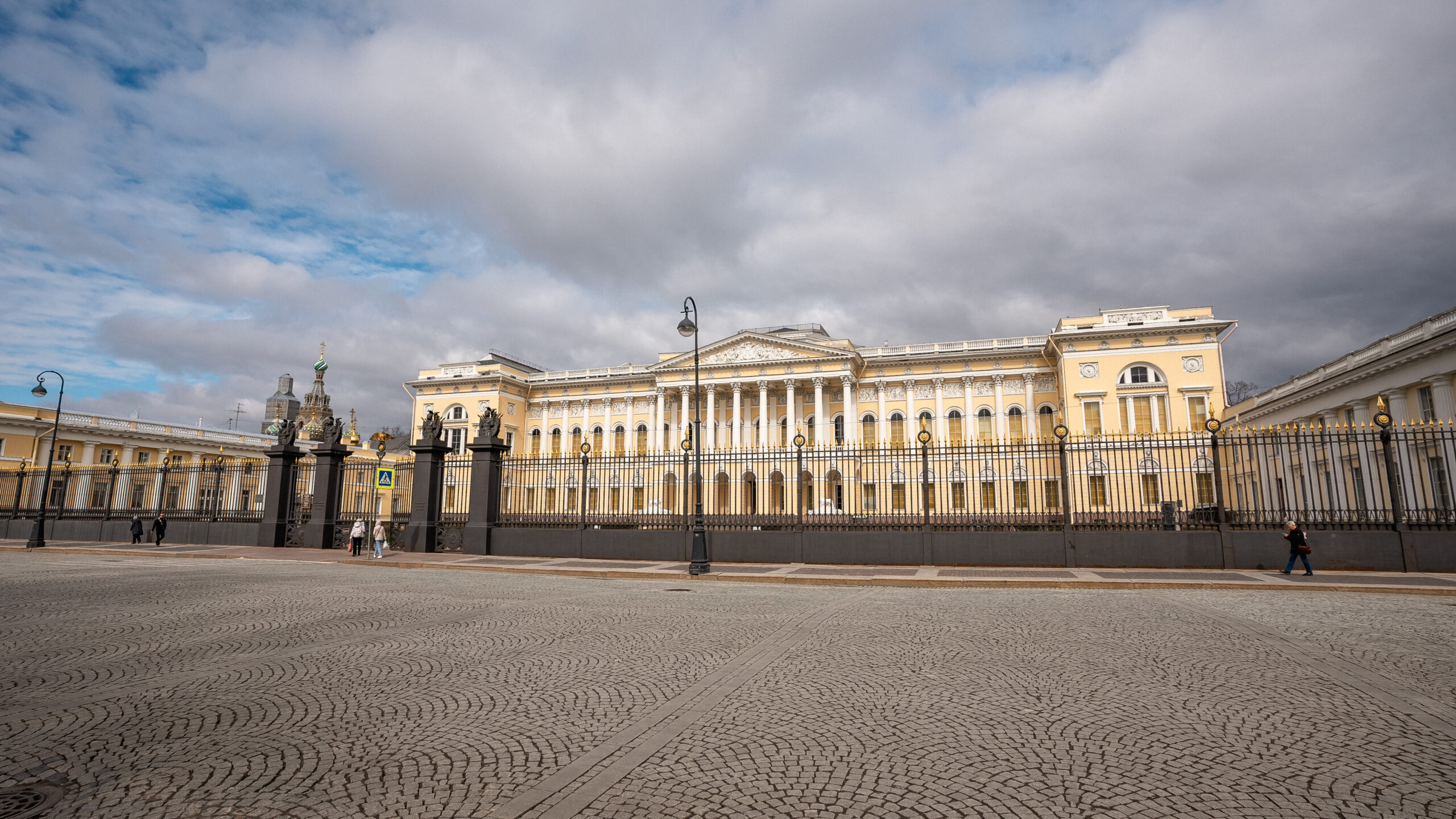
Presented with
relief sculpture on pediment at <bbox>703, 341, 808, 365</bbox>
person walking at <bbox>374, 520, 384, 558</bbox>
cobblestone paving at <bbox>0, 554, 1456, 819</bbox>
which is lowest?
cobblestone paving at <bbox>0, 554, 1456, 819</bbox>

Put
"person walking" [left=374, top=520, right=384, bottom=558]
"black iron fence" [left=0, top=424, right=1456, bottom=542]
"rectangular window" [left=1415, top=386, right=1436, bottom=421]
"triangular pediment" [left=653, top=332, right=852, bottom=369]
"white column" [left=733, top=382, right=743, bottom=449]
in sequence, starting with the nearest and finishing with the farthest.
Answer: "black iron fence" [left=0, top=424, right=1456, bottom=542], "person walking" [left=374, top=520, right=384, bottom=558], "rectangular window" [left=1415, top=386, right=1436, bottom=421], "triangular pediment" [left=653, top=332, right=852, bottom=369], "white column" [left=733, top=382, right=743, bottom=449]

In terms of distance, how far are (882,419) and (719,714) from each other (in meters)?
53.0

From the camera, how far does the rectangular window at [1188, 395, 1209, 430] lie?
43938 millimetres

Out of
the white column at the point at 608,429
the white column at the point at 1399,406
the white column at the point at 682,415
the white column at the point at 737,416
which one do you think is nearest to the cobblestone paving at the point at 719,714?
the white column at the point at 1399,406

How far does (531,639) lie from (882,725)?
165 inches

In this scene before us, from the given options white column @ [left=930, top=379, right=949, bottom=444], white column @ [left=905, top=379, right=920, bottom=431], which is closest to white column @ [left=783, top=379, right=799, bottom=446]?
white column @ [left=905, top=379, right=920, bottom=431]

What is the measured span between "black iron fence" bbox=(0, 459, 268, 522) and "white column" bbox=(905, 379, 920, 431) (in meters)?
42.5

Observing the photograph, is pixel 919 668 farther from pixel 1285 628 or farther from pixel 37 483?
pixel 37 483

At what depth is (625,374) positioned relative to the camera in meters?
65.3

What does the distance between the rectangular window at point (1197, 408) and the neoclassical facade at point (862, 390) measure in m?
0.11

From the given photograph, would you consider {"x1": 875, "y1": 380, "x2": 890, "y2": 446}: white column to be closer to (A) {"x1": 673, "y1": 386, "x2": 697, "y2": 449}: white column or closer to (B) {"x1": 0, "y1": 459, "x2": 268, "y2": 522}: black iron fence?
(A) {"x1": 673, "y1": 386, "x2": 697, "y2": 449}: white column

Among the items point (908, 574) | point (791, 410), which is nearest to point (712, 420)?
point (791, 410)

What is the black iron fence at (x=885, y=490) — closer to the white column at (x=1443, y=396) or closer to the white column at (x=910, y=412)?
the white column at (x=1443, y=396)

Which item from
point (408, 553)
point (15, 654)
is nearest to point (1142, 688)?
point (15, 654)
